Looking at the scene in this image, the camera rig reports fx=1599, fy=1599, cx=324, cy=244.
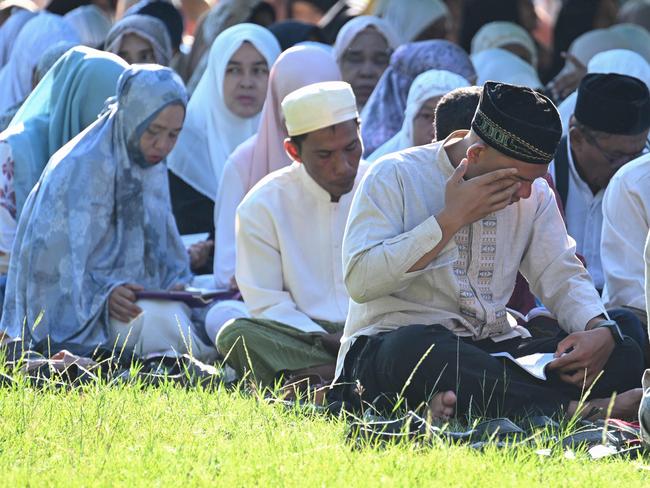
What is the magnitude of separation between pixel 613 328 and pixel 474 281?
0.52m

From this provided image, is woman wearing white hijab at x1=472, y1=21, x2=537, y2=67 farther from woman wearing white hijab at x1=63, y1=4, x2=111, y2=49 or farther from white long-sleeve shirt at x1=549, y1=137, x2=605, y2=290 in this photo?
white long-sleeve shirt at x1=549, y1=137, x2=605, y2=290

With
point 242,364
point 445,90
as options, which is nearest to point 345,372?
point 242,364

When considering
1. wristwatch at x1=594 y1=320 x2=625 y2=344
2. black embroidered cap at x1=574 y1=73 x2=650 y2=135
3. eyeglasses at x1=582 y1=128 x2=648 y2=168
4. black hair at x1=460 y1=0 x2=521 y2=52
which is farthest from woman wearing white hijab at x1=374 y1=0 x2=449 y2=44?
wristwatch at x1=594 y1=320 x2=625 y2=344

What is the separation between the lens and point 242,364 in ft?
21.4

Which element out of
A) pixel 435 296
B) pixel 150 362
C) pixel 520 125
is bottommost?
pixel 150 362

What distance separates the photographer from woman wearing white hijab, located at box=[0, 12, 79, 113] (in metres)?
11.5

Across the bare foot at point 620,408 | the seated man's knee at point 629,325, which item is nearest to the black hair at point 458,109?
the seated man's knee at point 629,325

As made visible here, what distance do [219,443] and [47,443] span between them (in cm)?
52

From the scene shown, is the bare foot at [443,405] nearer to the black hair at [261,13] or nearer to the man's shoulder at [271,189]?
the man's shoulder at [271,189]

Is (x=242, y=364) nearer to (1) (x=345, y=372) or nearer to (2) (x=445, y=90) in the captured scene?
(1) (x=345, y=372)

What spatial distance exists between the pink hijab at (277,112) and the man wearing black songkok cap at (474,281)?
8.61 ft

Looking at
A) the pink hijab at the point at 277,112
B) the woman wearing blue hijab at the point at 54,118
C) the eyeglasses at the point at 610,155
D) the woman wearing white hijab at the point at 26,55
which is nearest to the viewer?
the eyeglasses at the point at 610,155

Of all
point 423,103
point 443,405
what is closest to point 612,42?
point 423,103

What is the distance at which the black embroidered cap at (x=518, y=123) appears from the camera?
534 cm
